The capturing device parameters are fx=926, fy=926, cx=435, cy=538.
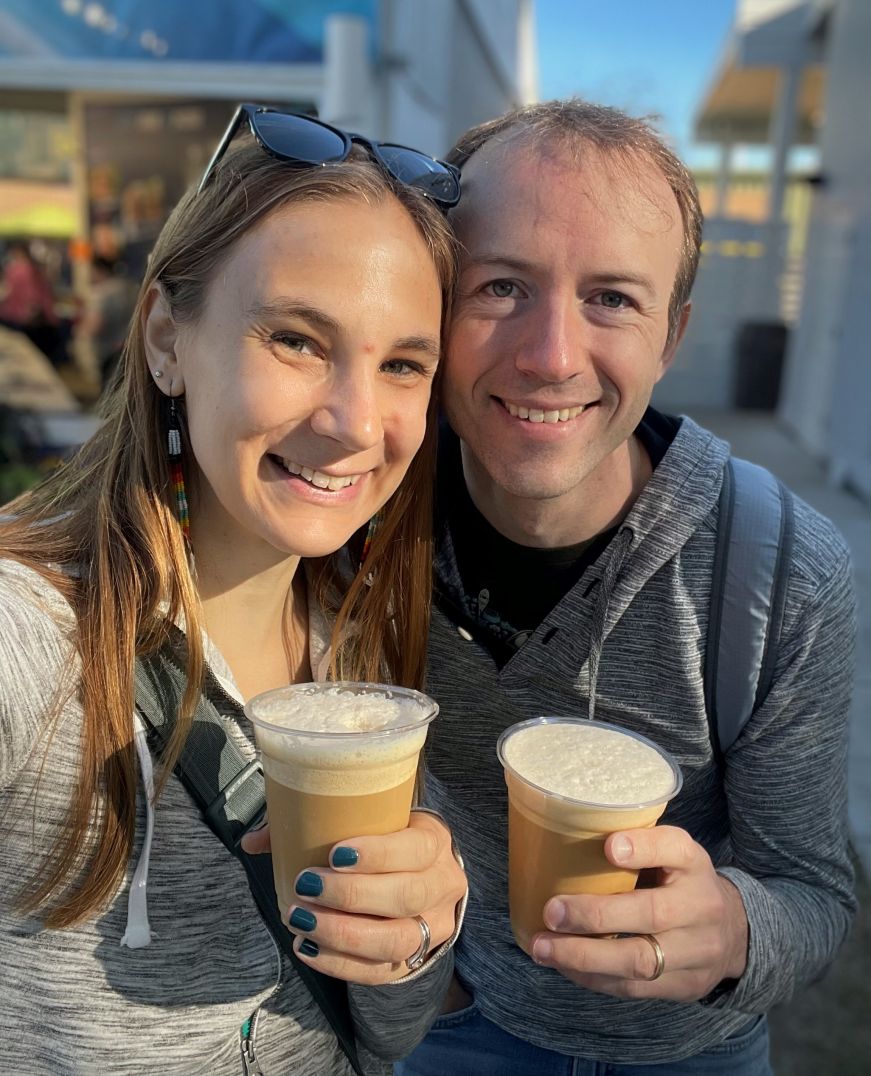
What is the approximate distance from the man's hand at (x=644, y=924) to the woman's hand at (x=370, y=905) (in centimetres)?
19

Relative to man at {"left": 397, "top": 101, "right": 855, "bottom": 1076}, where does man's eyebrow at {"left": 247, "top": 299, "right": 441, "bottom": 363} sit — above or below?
above

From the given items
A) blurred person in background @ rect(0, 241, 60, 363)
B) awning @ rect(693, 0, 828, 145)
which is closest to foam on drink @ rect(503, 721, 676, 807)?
blurred person in background @ rect(0, 241, 60, 363)

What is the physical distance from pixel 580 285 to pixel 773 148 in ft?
55.0

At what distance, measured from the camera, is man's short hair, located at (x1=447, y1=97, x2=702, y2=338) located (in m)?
1.87

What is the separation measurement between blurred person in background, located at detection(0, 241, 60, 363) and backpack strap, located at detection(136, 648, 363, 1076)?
282 inches

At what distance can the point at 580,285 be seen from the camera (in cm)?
182

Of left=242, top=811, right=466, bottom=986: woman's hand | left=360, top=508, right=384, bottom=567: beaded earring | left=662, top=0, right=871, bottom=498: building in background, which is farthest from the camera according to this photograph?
left=662, top=0, right=871, bottom=498: building in background

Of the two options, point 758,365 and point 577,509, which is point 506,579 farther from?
point 758,365

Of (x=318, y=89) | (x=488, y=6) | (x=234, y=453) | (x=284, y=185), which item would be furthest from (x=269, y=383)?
(x=488, y=6)

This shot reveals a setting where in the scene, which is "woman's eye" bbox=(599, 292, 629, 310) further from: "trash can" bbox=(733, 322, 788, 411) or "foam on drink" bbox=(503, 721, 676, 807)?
"trash can" bbox=(733, 322, 788, 411)

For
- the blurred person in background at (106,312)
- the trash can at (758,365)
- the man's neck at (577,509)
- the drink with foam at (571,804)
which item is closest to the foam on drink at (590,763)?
the drink with foam at (571,804)

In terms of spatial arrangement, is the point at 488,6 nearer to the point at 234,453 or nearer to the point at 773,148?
the point at 773,148

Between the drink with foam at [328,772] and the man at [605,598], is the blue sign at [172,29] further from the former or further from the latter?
the drink with foam at [328,772]

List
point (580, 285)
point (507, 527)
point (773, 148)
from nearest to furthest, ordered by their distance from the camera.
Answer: point (580, 285) → point (507, 527) → point (773, 148)
